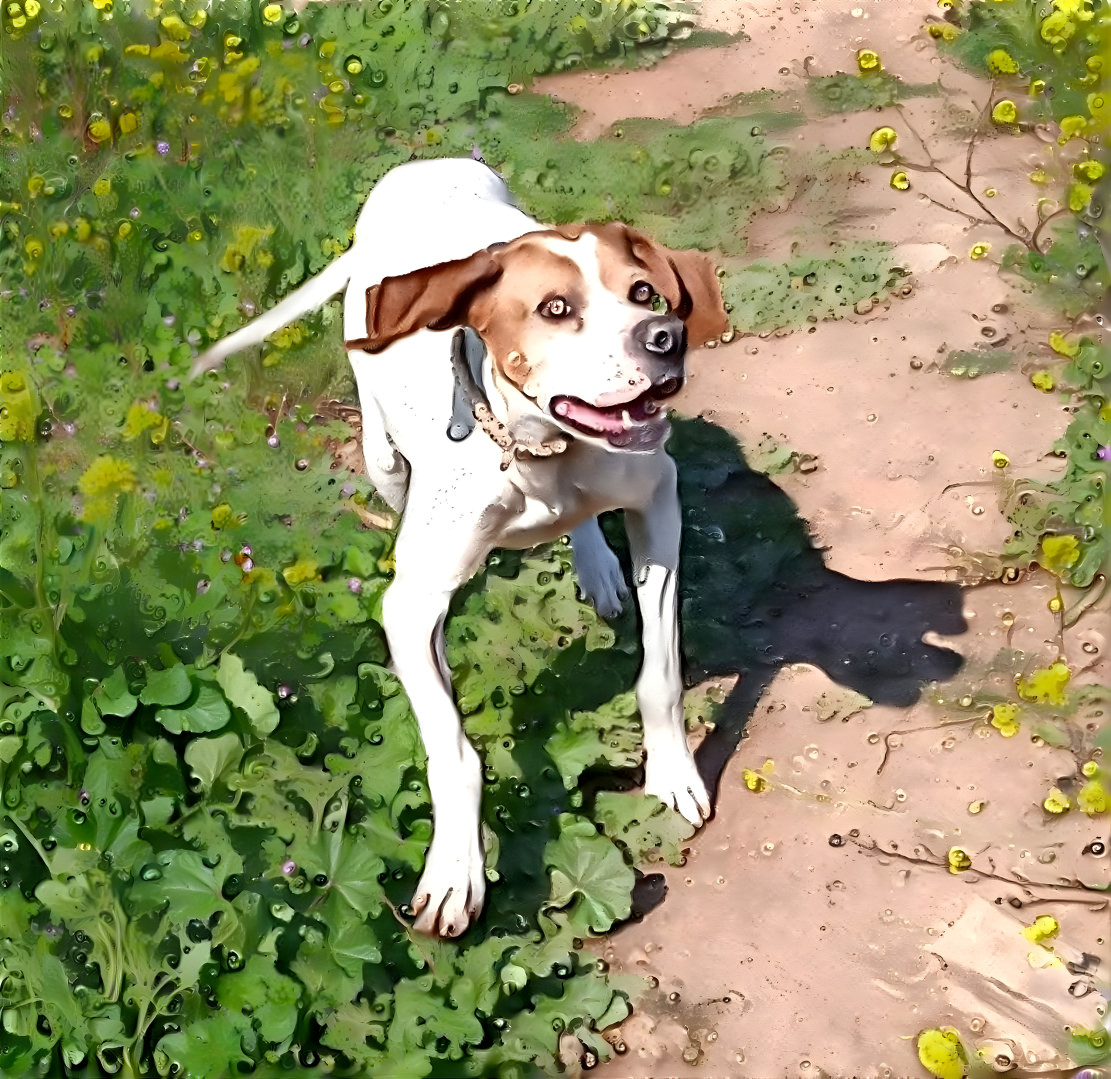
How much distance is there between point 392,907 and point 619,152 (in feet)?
12.6

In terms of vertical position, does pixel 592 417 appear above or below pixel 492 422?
above

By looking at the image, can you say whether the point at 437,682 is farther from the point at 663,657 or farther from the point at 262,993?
the point at 262,993

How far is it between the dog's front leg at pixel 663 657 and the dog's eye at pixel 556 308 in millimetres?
684

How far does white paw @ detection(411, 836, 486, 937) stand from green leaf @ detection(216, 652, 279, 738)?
0.65m

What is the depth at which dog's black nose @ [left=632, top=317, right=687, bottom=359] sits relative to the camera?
6.61ft

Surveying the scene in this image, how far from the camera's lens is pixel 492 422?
239cm

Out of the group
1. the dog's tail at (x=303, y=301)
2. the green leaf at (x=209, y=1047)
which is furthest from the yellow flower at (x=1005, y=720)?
the dog's tail at (x=303, y=301)

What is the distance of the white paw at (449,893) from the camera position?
8.87 ft

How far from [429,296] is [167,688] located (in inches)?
58.5

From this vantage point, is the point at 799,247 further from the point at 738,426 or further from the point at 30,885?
the point at 30,885

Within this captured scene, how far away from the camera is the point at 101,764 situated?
119 inches

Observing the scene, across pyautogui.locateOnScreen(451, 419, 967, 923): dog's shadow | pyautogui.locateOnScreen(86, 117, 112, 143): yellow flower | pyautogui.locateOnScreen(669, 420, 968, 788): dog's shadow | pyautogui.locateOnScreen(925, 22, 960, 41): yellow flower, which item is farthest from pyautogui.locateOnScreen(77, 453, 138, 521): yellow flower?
pyautogui.locateOnScreen(925, 22, 960, 41): yellow flower

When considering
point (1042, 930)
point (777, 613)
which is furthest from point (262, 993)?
point (777, 613)

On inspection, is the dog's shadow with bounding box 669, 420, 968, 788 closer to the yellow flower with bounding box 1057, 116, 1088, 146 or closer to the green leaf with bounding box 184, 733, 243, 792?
the green leaf with bounding box 184, 733, 243, 792
